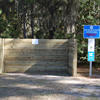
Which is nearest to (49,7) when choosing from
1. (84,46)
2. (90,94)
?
(84,46)

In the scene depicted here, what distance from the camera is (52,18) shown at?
12.7m

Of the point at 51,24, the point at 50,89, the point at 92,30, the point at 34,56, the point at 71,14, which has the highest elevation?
the point at 71,14

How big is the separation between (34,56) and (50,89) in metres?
3.78

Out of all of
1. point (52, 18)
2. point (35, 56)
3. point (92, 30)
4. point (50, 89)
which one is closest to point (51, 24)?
point (52, 18)

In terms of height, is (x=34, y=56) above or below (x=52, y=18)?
below

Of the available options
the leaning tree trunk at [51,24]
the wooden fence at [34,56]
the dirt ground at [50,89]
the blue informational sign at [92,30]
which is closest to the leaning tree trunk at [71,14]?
the leaning tree trunk at [51,24]

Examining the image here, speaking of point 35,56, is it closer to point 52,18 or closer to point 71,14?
point 52,18

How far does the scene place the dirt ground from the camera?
633 centimetres

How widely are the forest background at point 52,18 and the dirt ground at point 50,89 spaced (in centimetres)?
Result: 398

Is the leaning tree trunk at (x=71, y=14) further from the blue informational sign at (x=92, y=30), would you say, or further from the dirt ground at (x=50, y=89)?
the dirt ground at (x=50, y=89)

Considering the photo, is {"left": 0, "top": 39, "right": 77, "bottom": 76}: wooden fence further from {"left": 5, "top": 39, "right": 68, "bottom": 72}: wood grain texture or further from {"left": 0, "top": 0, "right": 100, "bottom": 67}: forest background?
{"left": 0, "top": 0, "right": 100, "bottom": 67}: forest background

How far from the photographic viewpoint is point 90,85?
8.02 m

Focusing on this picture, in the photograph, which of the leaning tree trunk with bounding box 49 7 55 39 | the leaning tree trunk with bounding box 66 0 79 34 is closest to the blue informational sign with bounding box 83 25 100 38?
the leaning tree trunk with bounding box 66 0 79 34

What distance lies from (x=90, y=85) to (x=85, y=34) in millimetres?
2941
